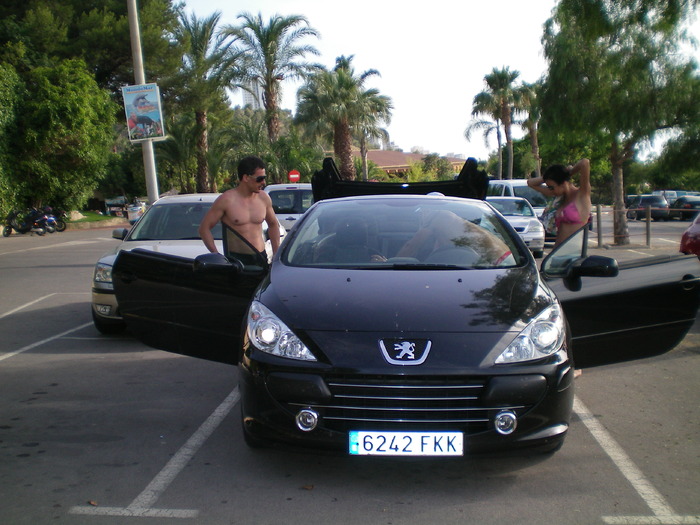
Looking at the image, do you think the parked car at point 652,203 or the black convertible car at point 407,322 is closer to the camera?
the black convertible car at point 407,322

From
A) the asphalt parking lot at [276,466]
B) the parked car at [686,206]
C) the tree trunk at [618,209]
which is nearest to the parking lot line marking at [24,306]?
Result: the asphalt parking lot at [276,466]

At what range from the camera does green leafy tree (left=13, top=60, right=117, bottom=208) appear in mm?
30188

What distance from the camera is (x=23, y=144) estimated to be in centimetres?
3023

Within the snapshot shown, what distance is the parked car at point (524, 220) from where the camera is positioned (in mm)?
17109

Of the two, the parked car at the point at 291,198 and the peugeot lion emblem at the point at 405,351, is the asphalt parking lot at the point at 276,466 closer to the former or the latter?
the peugeot lion emblem at the point at 405,351

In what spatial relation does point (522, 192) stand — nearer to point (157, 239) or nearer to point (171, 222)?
point (171, 222)

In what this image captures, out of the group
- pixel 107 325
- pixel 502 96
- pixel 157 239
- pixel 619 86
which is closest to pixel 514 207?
pixel 619 86

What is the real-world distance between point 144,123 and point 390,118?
27842 mm

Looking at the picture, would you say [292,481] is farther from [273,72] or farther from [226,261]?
[273,72]

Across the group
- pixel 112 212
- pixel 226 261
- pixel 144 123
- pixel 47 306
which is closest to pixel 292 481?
pixel 226 261

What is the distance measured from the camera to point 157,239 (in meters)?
8.20

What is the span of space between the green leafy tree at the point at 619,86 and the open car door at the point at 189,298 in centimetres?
1497

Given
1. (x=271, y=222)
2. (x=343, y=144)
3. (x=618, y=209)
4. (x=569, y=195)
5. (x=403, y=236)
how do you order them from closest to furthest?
(x=403, y=236), (x=569, y=195), (x=271, y=222), (x=618, y=209), (x=343, y=144)

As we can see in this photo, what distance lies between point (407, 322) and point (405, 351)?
0.59 ft
